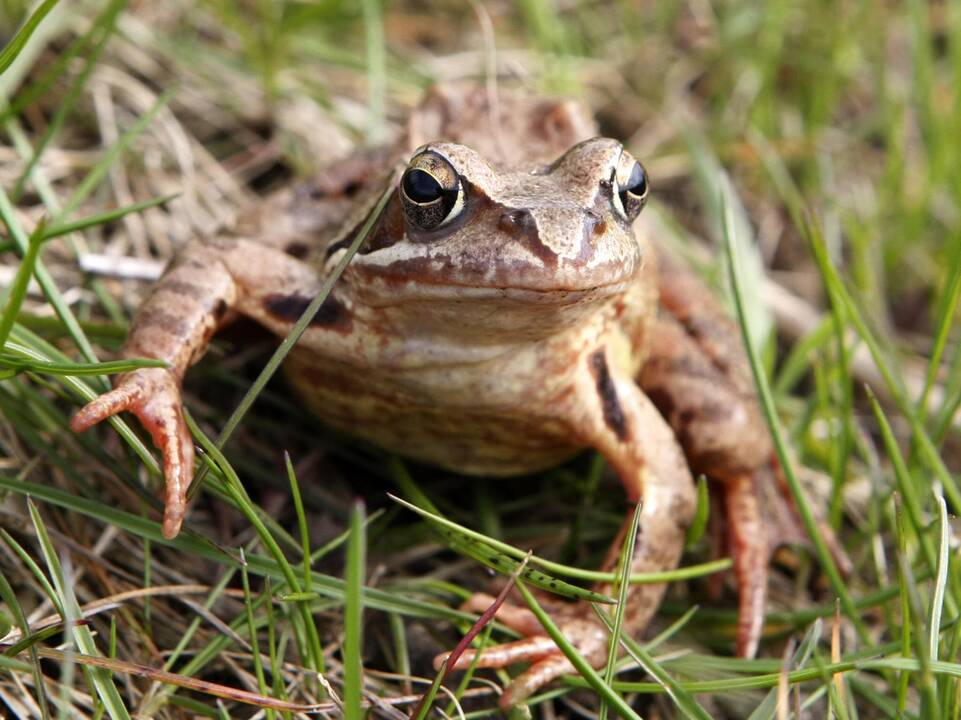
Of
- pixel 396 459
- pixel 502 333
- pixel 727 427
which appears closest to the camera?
pixel 502 333

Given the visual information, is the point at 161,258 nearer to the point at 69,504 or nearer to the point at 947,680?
the point at 69,504

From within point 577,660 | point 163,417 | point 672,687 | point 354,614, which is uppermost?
point 163,417

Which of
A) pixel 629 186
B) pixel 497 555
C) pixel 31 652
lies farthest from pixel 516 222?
pixel 31 652

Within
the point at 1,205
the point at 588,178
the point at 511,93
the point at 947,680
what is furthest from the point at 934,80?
the point at 1,205

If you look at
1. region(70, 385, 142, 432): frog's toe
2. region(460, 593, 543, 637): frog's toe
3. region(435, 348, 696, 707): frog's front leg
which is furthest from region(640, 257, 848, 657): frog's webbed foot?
region(70, 385, 142, 432): frog's toe

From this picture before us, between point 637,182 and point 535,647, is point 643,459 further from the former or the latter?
point 637,182

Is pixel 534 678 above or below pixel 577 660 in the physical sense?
below

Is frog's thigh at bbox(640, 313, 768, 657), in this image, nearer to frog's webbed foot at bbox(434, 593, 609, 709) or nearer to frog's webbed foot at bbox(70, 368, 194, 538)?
frog's webbed foot at bbox(434, 593, 609, 709)
